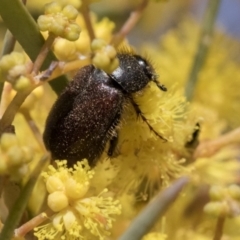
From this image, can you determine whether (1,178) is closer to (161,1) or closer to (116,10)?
(161,1)

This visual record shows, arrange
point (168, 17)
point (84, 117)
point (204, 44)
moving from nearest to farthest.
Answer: point (84, 117) → point (204, 44) → point (168, 17)

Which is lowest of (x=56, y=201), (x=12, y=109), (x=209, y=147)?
(x=209, y=147)

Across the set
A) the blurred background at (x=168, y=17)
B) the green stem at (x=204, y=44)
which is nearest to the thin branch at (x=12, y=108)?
the green stem at (x=204, y=44)

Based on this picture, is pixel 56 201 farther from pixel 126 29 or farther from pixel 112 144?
pixel 126 29

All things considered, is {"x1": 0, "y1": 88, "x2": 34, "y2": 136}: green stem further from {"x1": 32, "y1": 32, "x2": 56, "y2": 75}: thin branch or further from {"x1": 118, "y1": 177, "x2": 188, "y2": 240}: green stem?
{"x1": 118, "y1": 177, "x2": 188, "y2": 240}: green stem

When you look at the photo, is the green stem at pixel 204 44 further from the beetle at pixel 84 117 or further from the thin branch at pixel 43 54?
the thin branch at pixel 43 54

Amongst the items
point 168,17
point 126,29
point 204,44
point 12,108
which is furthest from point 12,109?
point 168,17
